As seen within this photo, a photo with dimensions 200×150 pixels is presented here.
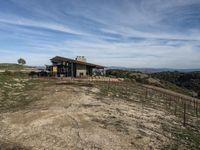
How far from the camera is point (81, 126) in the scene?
18969 mm

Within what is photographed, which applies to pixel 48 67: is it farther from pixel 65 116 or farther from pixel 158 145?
pixel 158 145

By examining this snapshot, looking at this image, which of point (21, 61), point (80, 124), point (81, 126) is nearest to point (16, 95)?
point (80, 124)

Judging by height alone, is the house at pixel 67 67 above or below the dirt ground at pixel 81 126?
above

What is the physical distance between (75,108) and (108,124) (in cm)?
475

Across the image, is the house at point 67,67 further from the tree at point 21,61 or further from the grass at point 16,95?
the tree at point 21,61

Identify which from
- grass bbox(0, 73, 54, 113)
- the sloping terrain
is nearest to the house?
grass bbox(0, 73, 54, 113)

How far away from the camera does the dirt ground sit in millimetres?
16234

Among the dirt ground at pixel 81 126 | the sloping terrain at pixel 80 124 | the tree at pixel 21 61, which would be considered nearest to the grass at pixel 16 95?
the sloping terrain at pixel 80 124

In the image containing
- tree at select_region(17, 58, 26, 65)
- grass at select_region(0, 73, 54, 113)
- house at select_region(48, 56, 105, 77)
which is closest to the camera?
grass at select_region(0, 73, 54, 113)

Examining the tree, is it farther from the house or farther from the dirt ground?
the dirt ground

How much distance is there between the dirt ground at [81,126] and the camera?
1623cm

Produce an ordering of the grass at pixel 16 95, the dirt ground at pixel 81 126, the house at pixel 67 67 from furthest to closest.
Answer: the house at pixel 67 67 → the grass at pixel 16 95 → the dirt ground at pixel 81 126

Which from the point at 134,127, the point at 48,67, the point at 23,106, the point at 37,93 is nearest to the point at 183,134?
the point at 134,127

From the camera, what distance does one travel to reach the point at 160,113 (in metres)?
26.0
